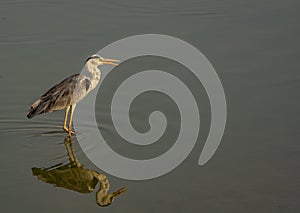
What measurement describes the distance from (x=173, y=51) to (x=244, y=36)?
1.42 metres

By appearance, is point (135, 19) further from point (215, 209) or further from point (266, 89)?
point (215, 209)

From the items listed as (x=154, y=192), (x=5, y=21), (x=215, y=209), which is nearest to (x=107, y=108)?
(x=154, y=192)

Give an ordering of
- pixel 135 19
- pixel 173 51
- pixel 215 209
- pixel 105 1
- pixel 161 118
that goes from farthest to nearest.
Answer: pixel 105 1 → pixel 135 19 → pixel 173 51 → pixel 161 118 → pixel 215 209

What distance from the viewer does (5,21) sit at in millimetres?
13156

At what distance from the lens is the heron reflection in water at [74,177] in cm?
806

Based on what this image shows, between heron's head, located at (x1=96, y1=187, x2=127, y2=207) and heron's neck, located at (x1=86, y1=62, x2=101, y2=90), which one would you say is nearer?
heron's head, located at (x1=96, y1=187, x2=127, y2=207)

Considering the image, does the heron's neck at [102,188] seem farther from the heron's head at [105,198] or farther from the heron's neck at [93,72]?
the heron's neck at [93,72]

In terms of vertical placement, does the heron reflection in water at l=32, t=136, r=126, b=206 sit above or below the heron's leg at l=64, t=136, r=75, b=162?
below

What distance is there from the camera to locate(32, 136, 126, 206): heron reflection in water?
8.06 metres

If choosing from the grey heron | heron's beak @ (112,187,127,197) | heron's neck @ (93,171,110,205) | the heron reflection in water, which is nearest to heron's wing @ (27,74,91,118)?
the grey heron

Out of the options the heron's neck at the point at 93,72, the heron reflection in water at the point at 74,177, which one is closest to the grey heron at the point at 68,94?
the heron's neck at the point at 93,72

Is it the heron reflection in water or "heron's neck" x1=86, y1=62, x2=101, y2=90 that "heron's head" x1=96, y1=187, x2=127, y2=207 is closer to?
the heron reflection in water

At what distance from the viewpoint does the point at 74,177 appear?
840 centimetres

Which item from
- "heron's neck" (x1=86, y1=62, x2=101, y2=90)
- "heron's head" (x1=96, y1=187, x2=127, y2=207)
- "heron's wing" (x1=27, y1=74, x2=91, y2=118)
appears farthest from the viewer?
"heron's neck" (x1=86, y1=62, x2=101, y2=90)
